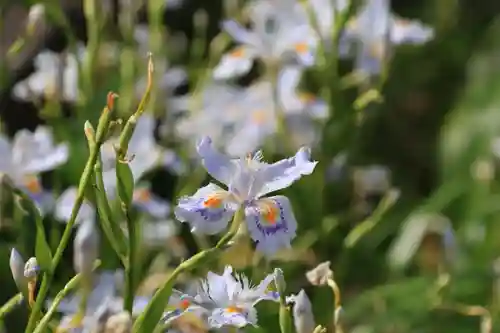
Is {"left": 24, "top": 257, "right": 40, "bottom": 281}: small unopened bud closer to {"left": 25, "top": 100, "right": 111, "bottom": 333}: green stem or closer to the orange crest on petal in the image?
{"left": 25, "top": 100, "right": 111, "bottom": 333}: green stem

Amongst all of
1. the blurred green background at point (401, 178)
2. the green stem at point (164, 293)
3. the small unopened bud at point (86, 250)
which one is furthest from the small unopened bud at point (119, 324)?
the blurred green background at point (401, 178)

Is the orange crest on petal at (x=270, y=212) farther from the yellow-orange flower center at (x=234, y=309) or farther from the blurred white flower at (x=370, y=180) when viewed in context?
the blurred white flower at (x=370, y=180)

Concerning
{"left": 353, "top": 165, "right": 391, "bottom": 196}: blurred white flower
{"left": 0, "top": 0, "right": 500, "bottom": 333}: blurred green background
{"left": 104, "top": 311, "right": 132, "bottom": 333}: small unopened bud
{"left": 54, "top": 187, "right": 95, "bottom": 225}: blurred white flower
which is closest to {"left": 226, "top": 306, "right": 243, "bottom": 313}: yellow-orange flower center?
{"left": 104, "top": 311, "right": 132, "bottom": 333}: small unopened bud

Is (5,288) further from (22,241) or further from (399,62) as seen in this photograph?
(399,62)

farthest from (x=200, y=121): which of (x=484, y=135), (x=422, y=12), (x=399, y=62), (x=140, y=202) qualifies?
(x=422, y=12)

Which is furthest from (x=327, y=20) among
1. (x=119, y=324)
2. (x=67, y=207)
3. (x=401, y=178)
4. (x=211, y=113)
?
(x=119, y=324)

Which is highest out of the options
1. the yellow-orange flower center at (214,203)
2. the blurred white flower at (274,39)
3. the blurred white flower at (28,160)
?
the blurred white flower at (274,39)
